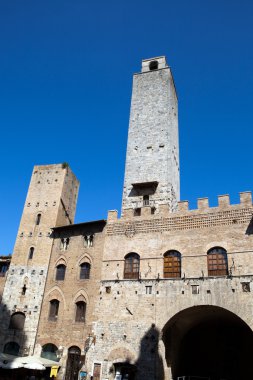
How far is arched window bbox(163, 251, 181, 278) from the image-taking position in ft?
63.6

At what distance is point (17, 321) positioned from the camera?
22344 millimetres

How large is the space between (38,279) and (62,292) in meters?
2.27

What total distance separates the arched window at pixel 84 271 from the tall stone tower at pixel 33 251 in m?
2.88

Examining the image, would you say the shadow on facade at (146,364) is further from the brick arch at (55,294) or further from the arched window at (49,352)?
the brick arch at (55,294)

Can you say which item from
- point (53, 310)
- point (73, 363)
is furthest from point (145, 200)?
point (73, 363)

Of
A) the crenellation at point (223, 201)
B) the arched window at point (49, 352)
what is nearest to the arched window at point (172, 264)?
the crenellation at point (223, 201)

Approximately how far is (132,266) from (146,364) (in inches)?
217

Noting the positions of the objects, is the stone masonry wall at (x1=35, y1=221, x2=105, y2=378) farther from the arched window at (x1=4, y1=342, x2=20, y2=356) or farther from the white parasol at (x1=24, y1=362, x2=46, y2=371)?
the white parasol at (x1=24, y1=362, x2=46, y2=371)

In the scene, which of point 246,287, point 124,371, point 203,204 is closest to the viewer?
point 246,287

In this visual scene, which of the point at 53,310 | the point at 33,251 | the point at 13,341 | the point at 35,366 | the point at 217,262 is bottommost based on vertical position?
the point at 35,366

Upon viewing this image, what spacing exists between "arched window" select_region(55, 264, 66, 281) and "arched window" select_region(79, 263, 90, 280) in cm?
149

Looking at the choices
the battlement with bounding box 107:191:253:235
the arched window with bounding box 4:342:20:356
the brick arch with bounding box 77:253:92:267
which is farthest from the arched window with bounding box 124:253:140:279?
the arched window with bounding box 4:342:20:356

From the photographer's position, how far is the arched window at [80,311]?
2097 cm

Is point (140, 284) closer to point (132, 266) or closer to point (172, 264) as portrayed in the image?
point (132, 266)
